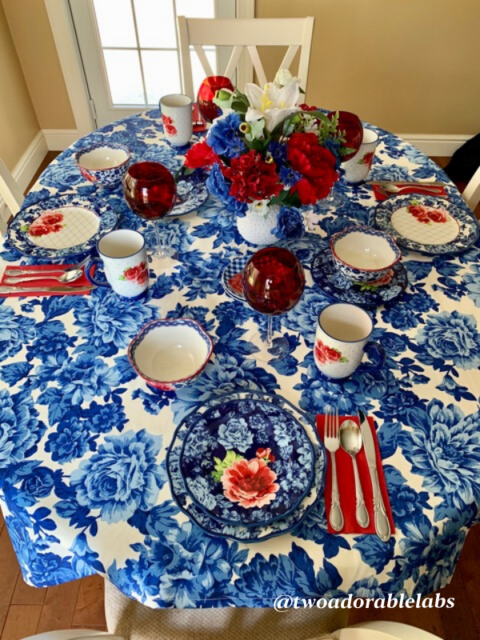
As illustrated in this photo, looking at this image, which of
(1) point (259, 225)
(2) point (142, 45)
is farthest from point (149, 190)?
(2) point (142, 45)

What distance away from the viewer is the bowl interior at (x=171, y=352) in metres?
0.86

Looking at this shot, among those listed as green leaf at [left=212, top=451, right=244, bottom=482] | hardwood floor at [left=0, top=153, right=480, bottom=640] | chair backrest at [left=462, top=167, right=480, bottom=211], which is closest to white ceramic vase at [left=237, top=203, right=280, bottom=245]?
green leaf at [left=212, top=451, right=244, bottom=482]

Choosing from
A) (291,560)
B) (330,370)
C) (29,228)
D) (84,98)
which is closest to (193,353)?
(330,370)

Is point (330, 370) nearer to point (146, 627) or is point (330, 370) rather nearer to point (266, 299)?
point (266, 299)

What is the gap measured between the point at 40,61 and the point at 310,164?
2.11 metres

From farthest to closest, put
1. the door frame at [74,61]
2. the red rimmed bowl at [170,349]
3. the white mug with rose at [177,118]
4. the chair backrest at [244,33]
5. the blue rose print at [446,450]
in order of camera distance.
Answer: the door frame at [74,61], the chair backrest at [244,33], the white mug with rose at [177,118], the red rimmed bowl at [170,349], the blue rose print at [446,450]

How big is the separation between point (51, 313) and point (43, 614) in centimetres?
82

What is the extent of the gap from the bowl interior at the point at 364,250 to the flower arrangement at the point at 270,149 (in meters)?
0.18

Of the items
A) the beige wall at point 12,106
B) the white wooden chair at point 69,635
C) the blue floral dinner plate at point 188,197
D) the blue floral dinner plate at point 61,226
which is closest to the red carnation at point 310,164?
Result: the blue floral dinner plate at point 188,197

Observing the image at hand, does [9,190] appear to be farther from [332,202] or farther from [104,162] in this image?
[332,202]

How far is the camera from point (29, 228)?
1129 mm

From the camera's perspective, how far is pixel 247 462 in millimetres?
754

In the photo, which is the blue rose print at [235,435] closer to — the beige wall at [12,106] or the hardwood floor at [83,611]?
the hardwood floor at [83,611]

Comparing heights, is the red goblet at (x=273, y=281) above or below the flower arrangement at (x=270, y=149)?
below
